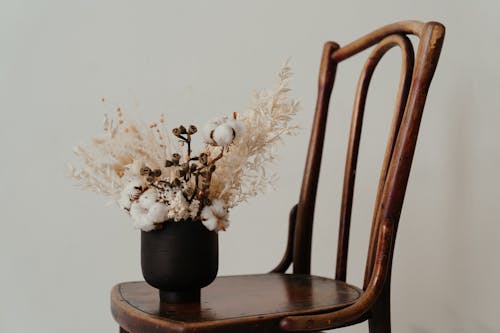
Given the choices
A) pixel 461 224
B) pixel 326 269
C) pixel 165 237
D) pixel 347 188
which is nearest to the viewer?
pixel 165 237

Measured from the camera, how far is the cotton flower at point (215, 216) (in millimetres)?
968

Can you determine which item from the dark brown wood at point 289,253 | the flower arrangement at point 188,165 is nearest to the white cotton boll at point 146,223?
the flower arrangement at point 188,165

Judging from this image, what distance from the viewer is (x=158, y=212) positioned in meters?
0.95

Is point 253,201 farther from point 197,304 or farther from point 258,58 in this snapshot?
point 197,304

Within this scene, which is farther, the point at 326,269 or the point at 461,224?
the point at 326,269

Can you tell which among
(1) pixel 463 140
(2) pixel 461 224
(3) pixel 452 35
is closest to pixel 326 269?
(2) pixel 461 224

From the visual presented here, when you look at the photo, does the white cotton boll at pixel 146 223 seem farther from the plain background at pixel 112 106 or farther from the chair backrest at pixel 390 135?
the plain background at pixel 112 106

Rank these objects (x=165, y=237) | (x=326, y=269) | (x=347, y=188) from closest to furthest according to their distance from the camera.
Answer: (x=165, y=237) < (x=347, y=188) < (x=326, y=269)

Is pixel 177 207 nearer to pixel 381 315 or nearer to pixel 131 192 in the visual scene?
pixel 131 192

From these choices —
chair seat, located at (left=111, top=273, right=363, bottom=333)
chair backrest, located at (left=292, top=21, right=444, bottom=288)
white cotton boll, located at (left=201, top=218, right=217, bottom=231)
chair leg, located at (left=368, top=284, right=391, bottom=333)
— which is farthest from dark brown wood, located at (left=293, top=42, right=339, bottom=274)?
white cotton boll, located at (left=201, top=218, right=217, bottom=231)

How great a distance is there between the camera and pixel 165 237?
3.19ft

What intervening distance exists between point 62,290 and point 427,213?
1.04m

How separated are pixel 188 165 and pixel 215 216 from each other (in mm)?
91

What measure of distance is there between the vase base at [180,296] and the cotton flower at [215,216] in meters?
0.12
